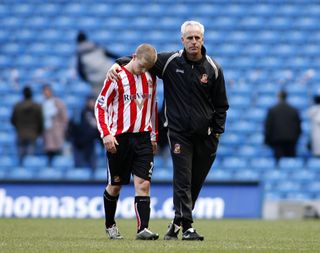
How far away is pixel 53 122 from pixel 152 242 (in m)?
10.5

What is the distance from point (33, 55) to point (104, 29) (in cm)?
171

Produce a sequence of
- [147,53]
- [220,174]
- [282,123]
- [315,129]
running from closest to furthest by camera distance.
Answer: [147,53]
[282,123]
[315,129]
[220,174]

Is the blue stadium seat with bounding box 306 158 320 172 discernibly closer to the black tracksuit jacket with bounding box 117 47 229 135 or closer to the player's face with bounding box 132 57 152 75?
the black tracksuit jacket with bounding box 117 47 229 135

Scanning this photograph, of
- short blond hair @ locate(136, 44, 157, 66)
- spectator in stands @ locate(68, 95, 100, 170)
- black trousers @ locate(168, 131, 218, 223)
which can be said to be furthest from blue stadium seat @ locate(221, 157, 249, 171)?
short blond hair @ locate(136, 44, 157, 66)

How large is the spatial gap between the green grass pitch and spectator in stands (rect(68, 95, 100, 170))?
5137 mm

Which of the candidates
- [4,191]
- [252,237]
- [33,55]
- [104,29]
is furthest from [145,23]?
[252,237]

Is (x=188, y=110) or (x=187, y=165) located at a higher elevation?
(x=188, y=110)

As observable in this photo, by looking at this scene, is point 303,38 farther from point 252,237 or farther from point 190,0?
point 252,237

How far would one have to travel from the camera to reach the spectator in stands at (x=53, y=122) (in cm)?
1886

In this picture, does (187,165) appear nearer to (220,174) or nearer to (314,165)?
(220,174)

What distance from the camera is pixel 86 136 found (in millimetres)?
18312

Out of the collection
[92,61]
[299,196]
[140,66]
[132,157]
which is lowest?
[299,196]

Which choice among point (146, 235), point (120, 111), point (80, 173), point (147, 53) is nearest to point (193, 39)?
point (147, 53)

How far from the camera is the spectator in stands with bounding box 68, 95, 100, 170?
1825 cm
